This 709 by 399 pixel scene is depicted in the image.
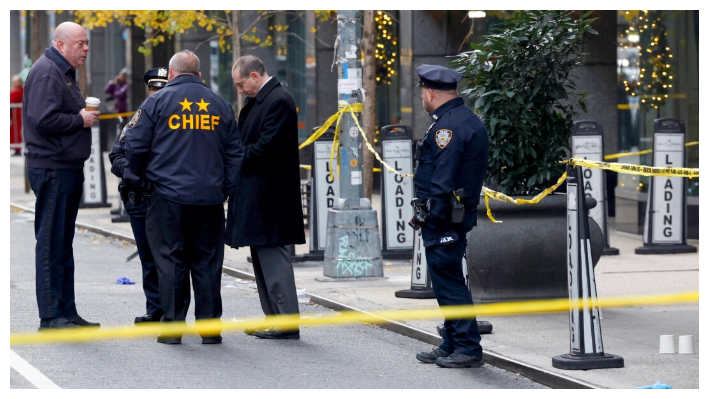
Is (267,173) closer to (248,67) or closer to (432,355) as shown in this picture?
Answer: (248,67)

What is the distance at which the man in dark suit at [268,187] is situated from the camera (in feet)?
26.0

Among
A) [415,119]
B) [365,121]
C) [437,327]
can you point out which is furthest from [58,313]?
[415,119]

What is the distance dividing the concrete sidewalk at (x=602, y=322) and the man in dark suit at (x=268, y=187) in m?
0.50

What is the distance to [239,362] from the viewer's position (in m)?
7.17

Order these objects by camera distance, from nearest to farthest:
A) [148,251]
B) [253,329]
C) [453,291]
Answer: [453,291], [253,329], [148,251]

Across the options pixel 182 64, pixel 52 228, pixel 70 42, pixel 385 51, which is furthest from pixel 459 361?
pixel 385 51

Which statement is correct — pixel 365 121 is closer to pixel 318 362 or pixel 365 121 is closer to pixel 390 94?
pixel 390 94

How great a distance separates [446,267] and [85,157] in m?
2.65

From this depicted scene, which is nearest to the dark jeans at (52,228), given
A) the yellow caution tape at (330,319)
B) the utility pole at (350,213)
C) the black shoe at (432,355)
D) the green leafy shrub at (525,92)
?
the yellow caution tape at (330,319)

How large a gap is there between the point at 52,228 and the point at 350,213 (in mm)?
3476

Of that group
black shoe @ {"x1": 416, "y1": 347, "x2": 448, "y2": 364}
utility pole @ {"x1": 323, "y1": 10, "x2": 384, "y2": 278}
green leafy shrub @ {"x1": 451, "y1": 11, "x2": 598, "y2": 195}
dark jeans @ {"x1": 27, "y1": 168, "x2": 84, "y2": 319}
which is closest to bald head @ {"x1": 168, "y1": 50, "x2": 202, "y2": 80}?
dark jeans @ {"x1": 27, "y1": 168, "x2": 84, "y2": 319}

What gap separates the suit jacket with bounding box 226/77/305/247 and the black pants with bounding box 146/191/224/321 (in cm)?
22

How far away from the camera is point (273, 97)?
7.94 meters

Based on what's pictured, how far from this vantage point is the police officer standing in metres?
7.54
